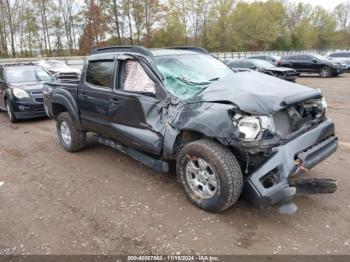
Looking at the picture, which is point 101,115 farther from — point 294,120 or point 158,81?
point 294,120

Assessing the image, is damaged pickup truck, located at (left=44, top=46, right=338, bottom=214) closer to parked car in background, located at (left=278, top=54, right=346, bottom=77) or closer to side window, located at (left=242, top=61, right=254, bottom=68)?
side window, located at (left=242, top=61, right=254, bottom=68)

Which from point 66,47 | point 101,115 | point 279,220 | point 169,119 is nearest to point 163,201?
point 169,119

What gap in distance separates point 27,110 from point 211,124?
6.89m

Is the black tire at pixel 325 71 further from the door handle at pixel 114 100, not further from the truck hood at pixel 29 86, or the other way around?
the door handle at pixel 114 100

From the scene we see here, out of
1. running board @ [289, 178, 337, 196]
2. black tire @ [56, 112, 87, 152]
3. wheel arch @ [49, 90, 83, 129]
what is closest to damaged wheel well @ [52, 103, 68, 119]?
wheel arch @ [49, 90, 83, 129]

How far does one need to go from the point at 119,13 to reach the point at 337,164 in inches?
1447

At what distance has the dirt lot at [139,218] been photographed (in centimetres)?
291

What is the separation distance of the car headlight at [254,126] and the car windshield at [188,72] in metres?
0.86

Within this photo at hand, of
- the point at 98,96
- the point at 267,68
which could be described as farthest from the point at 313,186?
the point at 267,68

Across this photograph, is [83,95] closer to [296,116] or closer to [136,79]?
[136,79]

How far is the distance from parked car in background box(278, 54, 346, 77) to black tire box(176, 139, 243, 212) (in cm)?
1842

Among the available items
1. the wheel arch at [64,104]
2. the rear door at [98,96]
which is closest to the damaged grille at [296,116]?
the rear door at [98,96]

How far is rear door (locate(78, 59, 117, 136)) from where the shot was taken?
176 inches

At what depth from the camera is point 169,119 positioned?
140 inches
